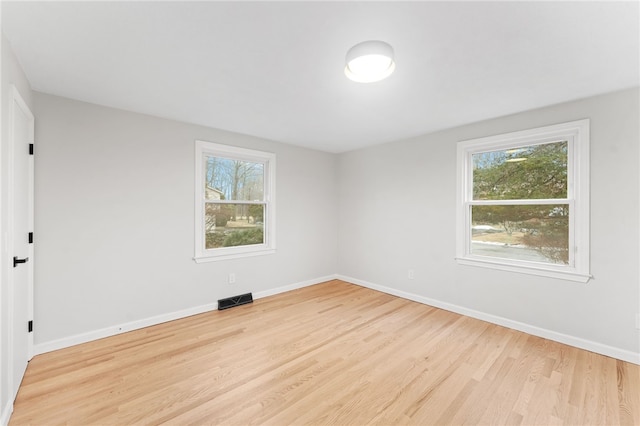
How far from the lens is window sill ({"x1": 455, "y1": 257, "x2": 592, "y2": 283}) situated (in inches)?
103

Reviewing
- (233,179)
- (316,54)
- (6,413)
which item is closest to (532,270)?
(316,54)

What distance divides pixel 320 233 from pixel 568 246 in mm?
3316

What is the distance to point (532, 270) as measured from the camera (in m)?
2.90

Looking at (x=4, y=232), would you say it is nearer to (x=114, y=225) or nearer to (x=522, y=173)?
(x=114, y=225)

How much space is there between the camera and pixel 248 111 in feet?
9.77

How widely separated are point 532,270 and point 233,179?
3.86 m

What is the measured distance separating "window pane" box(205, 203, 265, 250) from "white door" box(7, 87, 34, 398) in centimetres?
164

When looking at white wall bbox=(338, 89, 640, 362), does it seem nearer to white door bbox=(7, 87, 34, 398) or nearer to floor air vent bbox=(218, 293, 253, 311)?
floor air vent bbox=(218, 293, 253, 311)

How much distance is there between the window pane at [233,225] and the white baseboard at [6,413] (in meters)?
2.08

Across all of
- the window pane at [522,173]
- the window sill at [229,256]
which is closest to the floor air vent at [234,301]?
the window sill at [229,256]

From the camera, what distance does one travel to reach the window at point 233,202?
351 centimetres

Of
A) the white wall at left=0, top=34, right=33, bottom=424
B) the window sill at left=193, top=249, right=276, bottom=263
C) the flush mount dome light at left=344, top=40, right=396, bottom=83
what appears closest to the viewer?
the white wall at left=0, top=34, right=33, bottom=424

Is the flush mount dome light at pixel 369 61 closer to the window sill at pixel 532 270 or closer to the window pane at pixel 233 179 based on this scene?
the window pane at pixel 233 179

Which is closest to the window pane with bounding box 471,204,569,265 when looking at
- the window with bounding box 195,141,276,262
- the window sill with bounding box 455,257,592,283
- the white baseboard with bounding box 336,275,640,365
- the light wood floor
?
the window sill with bounding box 455,257,592,283
